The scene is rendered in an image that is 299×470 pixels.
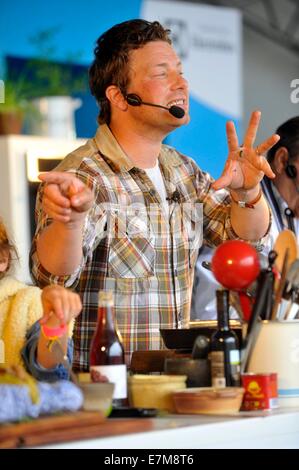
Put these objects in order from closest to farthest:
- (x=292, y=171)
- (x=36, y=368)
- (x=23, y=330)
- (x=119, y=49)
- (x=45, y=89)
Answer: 1. (x=36, y=368)
2. (x=23, y=330)
3. (x=119, y=49)
4. (x=292, y=171)
5. (x=45, y=89)

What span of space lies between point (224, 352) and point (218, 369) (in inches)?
1.4

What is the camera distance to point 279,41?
9664 mm

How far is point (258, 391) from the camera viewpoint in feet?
6.13

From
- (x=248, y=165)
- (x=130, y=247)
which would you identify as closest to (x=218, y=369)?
(x=248, y=165)

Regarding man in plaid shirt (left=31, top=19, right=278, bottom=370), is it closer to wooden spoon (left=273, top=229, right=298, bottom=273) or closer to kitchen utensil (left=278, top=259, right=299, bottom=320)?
wooden spoon (left=273, top=229, right=298, bottom=273)

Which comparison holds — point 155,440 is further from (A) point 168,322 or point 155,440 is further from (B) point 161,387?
(A) point 168,322

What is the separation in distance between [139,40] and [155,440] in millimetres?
1601

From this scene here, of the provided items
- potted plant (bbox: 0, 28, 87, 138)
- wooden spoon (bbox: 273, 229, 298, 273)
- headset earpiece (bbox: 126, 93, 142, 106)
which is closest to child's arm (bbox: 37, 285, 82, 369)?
wooden spoon (bbox: 273, 229, 298, 273)

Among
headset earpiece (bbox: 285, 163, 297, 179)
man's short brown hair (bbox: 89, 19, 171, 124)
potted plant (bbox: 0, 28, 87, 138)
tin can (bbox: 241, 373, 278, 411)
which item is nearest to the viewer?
tin can (bbox: 241, 373, 278, 411)

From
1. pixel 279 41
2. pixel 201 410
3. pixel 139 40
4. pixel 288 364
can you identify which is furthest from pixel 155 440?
pixel 279 41

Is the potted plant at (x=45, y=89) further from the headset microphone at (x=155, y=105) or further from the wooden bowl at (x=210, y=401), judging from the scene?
the wooden bowl at (x=210, y=401)

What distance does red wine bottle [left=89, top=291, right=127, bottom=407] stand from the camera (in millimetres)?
1818

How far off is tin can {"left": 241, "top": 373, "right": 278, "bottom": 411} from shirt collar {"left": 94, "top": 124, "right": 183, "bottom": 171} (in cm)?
103

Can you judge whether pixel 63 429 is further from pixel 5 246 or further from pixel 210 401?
pixel 5 246
